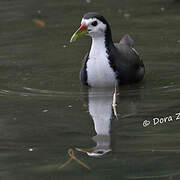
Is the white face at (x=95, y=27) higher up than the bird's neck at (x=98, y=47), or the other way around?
the white face at (x=95, y=27)

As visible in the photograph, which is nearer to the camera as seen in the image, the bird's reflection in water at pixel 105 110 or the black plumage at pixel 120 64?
the bird's reflection in water at pixel 105 110

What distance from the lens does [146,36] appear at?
11.5 meters

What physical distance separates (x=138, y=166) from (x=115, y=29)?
6.06 m

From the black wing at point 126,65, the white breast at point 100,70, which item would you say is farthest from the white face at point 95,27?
the black wing at point 126,65

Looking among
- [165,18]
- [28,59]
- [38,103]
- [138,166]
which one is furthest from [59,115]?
[165,18]

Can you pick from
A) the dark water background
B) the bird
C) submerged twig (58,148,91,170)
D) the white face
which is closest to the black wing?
the bird

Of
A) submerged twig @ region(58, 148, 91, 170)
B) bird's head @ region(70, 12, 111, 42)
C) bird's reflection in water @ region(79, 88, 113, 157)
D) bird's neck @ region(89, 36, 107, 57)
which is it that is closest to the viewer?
submerged twig @ region(58, 148, 91, 170)

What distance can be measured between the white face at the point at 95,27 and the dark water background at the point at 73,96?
0.69m

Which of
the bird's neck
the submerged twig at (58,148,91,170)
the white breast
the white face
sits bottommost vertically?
the submerged twig at (58,148,91,170)

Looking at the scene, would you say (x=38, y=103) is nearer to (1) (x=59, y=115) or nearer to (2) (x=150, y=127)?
(1) (x=59, y=115)

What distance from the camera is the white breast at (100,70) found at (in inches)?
355

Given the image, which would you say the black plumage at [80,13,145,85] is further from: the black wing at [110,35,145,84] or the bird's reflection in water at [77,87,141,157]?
the bird's reflection in water at [77,87,141,157]

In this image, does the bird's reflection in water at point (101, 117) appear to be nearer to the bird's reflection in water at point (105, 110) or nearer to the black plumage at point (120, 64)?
the bird's reflection in water at point (105, 110)

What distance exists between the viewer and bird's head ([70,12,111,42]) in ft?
29.6
